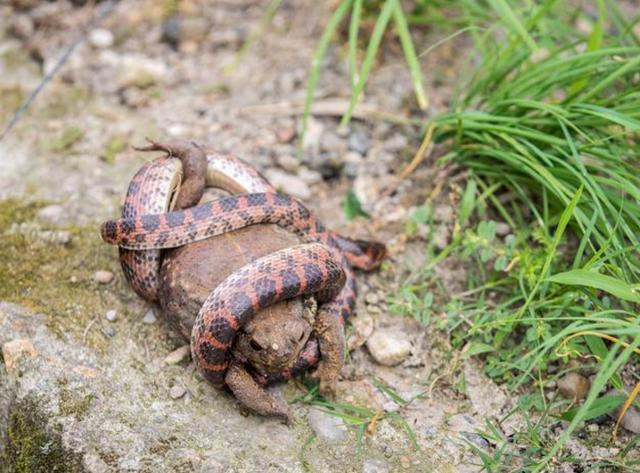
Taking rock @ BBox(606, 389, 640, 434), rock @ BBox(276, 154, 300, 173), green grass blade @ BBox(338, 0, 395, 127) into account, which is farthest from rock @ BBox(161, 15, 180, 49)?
rock @ BBox(606, 389, 640, 434)

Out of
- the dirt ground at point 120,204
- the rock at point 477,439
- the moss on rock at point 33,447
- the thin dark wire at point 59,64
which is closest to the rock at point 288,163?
the dirt ground at point 120,204

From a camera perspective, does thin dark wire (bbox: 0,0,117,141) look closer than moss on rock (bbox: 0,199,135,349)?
No

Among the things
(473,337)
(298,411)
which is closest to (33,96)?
(298,411)

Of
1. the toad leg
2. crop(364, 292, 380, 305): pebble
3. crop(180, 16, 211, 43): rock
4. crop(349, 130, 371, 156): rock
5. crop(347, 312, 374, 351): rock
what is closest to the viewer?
the toad leg

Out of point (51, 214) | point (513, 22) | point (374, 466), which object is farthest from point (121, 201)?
point (513, 22)

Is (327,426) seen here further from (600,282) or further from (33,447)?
(600,282)

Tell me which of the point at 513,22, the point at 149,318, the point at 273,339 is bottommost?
the point at 149,318

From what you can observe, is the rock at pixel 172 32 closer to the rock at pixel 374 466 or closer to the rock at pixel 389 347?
the rock at pixel 389 347

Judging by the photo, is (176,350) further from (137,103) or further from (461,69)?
(461,69)

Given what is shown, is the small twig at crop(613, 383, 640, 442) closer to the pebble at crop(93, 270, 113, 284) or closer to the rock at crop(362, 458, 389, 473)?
the rock at crop(362, 458, 389, 473)
